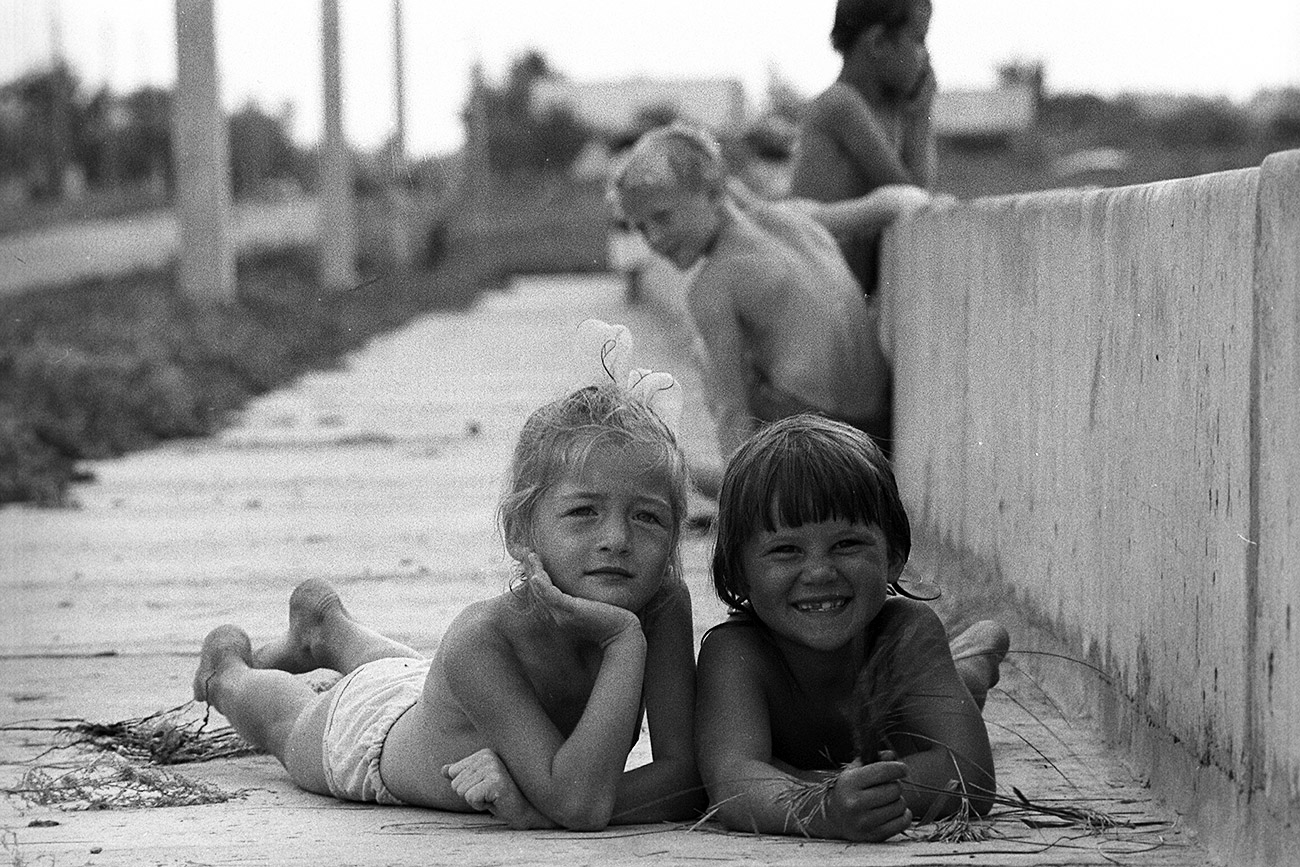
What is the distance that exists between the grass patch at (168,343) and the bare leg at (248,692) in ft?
5.43

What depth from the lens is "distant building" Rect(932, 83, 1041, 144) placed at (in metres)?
7.20

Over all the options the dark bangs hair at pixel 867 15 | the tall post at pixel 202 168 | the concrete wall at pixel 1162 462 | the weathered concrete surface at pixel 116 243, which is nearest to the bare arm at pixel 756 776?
the concrete wall at pixel 1162 462

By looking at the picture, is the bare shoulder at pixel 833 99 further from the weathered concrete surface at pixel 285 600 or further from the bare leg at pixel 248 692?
the bare leg at pixel 248 692

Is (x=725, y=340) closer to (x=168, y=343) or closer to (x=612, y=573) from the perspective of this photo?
(x=612, y=573)

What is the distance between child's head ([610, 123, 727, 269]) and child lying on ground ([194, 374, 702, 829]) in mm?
2687

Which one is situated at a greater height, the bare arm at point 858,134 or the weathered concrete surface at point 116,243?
the bare arm at point 858,134

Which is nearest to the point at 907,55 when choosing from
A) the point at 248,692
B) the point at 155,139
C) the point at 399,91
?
the point at 399,91

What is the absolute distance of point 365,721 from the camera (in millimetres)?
3871

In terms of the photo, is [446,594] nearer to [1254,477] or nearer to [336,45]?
[336,45]

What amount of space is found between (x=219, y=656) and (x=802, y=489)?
166 centimetres

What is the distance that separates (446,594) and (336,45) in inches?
82.8

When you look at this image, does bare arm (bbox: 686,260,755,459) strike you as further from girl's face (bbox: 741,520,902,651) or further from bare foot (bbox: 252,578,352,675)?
girl's face (bbox: 741,520,902,651)

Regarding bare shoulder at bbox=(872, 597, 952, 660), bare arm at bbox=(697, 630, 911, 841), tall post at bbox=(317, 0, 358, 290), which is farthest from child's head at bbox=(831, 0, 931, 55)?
tall post at bbox=(317, 0, 358, 290)

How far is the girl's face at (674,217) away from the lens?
6.18 meters
